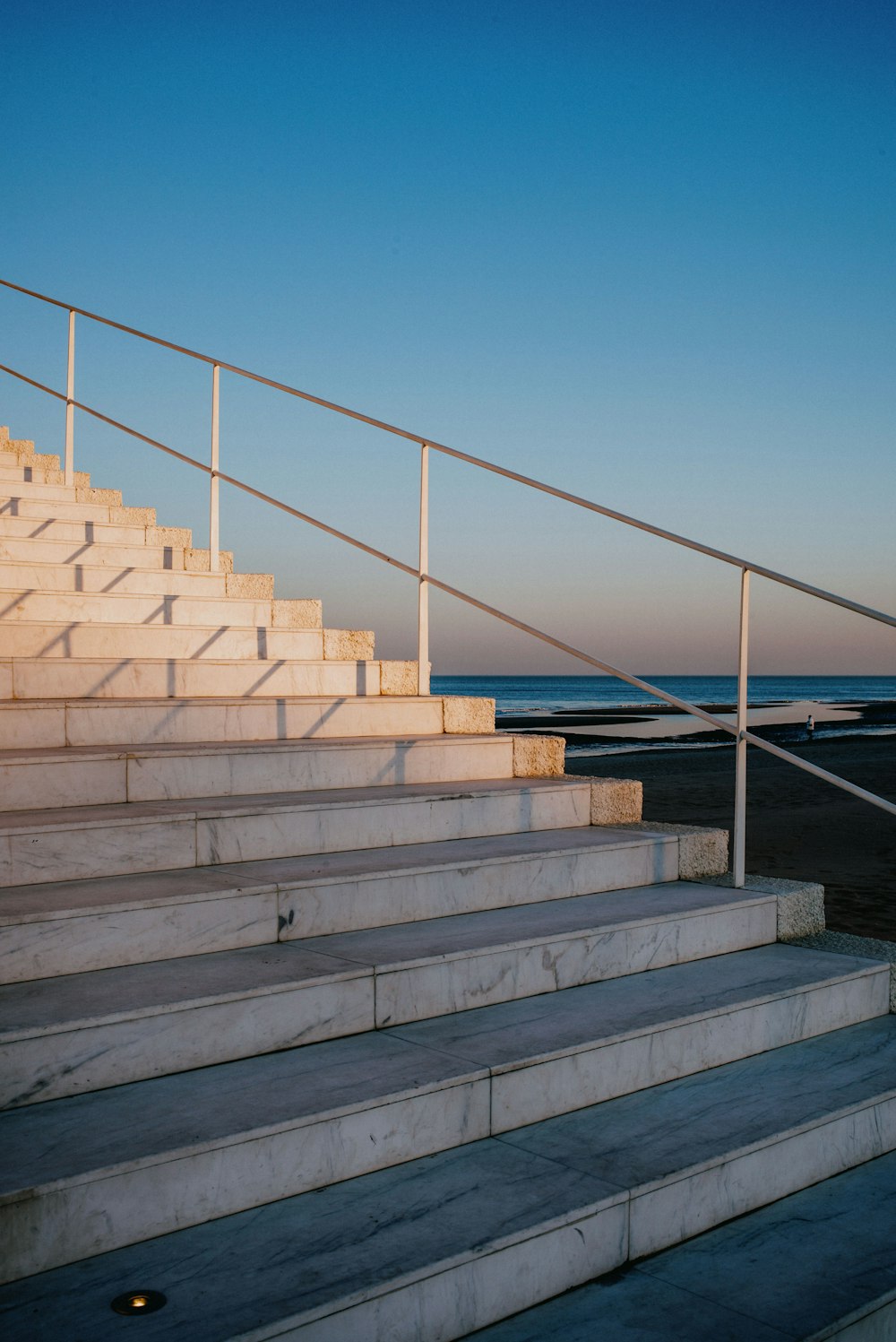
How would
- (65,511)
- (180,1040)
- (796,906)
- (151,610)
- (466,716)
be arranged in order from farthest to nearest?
(65,511) < (151,610) < (466,716) < (796,906) < (180,1040)

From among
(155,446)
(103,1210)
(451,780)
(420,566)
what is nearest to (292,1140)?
(103,1210)

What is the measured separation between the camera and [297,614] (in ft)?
16.6

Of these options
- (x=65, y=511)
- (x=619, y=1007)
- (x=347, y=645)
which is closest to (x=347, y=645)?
(x=347, y=645)

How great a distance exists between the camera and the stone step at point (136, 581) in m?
4.60

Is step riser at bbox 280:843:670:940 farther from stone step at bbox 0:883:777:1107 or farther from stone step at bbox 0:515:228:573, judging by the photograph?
stone step at bbox 0:515:228:573

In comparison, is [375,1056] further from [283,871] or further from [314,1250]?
[283,871]

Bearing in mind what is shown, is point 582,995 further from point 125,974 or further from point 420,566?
point 420,566

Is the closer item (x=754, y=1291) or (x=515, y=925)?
(x=754, y=1291)

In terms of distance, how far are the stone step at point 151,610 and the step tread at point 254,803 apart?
1.31m

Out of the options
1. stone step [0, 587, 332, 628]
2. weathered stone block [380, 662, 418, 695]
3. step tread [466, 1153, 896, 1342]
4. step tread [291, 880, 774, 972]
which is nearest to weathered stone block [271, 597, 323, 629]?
stone step [0, 587, 332, 628]

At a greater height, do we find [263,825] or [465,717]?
[465,717]

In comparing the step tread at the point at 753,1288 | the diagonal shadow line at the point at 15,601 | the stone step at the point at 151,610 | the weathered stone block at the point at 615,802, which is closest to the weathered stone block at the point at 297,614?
the stone step at the point at 151,610

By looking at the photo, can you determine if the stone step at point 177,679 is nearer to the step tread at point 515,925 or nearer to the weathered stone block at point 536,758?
the weathered stone block at point 536,758

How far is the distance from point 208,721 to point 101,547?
1.69 metres
